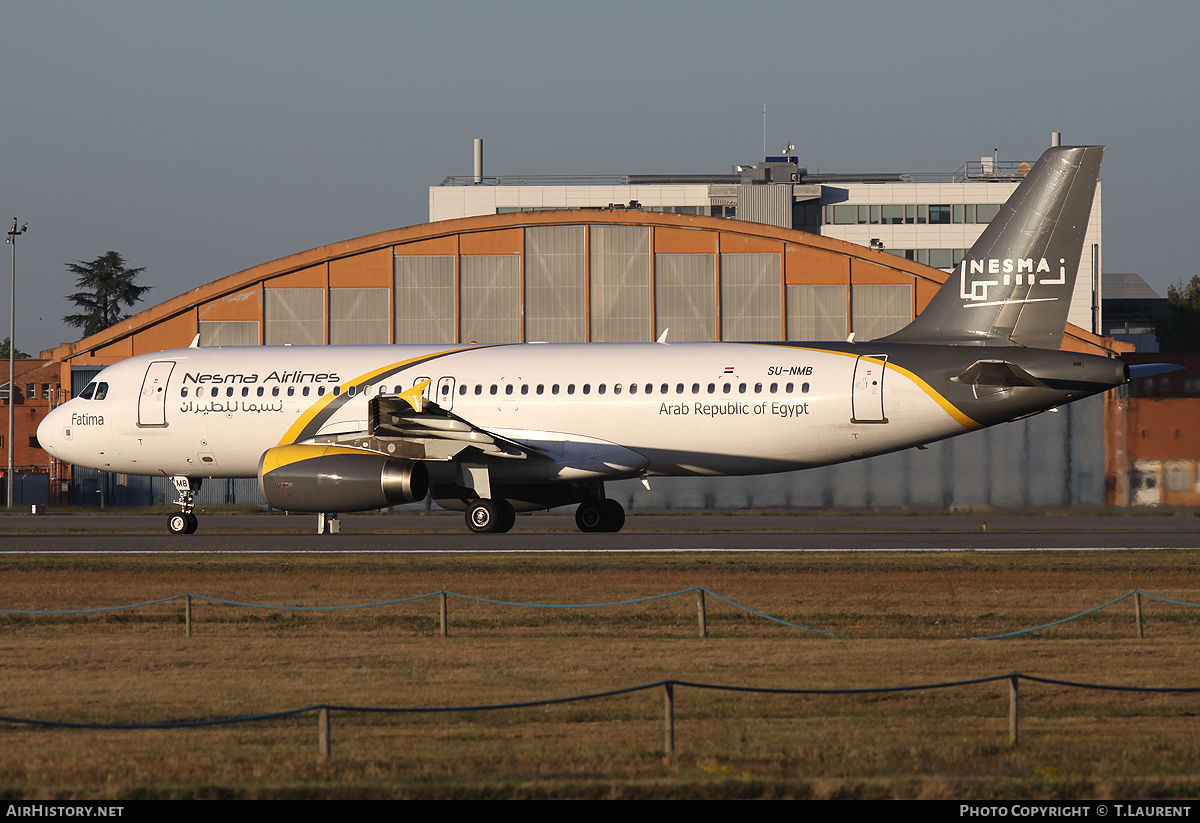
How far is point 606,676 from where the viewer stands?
13484mm

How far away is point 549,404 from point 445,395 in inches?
100

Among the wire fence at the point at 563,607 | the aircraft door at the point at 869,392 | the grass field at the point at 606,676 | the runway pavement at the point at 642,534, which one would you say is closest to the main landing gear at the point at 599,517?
the runway pavement at the point at 642,534

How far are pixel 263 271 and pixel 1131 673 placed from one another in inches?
1509

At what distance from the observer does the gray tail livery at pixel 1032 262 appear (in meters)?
27.0

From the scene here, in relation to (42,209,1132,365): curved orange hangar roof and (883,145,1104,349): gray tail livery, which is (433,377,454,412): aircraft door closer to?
(883,145,1104,349): gray tail livery

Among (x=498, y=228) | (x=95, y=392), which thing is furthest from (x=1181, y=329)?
(x=95, y=392)

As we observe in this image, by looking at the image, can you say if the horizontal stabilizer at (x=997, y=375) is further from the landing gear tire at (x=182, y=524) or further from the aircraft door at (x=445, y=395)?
the landing gear tire at (x=182, y=524)

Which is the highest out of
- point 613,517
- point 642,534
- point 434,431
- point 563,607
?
point 434,431

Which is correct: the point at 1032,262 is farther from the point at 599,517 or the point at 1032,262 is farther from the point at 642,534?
the point at 599,517

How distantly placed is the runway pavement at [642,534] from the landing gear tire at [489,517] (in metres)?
0.33

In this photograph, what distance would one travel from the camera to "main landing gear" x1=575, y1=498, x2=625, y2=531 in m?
30.5

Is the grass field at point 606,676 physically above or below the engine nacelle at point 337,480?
below

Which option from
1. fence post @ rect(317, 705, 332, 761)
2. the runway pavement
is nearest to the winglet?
the runway pavement

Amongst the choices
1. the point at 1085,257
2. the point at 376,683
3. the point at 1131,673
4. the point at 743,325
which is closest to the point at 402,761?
the point at 376,683
